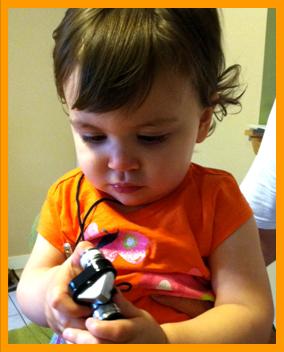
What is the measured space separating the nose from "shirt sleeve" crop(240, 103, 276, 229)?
1.34 feet

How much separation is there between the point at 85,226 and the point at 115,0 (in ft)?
1.13

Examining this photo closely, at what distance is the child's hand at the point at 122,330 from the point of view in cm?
48

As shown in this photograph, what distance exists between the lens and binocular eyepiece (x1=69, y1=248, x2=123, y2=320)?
474 mm

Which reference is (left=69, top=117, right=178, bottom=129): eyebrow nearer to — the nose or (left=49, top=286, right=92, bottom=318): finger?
the nose

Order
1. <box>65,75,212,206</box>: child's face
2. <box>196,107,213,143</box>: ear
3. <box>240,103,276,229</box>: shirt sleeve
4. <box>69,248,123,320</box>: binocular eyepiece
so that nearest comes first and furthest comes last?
<box>69,248,123,320</box>: binocular eyepiece
<box>65,75,212,206</box>: child's face
<box>196,107,213,143</box>: ear
<box>240,103,276,229</box>: shirt sleeve

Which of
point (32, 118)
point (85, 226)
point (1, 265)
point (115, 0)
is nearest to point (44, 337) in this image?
point (1, 265)

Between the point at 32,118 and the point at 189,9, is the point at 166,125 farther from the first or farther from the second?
the point at 32,118

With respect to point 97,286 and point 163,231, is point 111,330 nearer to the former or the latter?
point 97,286

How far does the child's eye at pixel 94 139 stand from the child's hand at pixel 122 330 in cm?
22

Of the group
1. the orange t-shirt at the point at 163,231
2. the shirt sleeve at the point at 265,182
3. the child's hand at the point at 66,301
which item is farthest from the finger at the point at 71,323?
the shirt sleeve at the point at 265,182

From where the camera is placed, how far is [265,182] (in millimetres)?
927

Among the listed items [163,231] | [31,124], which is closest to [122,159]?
[163,231]

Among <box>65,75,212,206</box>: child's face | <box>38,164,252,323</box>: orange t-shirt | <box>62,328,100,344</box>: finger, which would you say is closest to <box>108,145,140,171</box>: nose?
<box>65,75,212,206</box>: child's face

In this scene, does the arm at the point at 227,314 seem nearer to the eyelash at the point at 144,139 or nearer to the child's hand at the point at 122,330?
the child's hand at the point at 122,330
